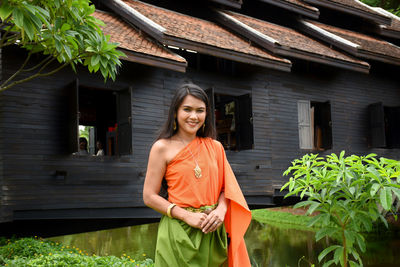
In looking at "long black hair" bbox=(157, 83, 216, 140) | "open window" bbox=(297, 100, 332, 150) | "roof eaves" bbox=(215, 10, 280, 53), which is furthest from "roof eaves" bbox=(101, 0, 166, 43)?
"long black hair" bbox=(157, 83, 216, 140)

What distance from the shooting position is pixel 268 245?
15.0m

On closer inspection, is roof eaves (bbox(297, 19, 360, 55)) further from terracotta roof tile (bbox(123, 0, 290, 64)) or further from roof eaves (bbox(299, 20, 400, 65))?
terracotta roof tile (bbox(123, 0, 290, 64))

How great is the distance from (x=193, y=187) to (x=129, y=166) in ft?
22.8

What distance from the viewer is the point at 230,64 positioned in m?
11.3

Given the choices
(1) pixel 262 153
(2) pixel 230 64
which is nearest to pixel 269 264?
(1) pixel 262 153

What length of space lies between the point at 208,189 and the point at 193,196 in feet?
0.29

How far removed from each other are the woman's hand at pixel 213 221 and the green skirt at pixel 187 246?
7 centimetres

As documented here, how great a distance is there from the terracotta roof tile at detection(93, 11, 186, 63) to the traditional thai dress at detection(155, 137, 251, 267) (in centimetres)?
593

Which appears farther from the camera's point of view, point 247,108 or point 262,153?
point 262,153

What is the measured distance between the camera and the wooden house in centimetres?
818

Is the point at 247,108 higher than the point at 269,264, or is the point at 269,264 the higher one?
the point at 247,108

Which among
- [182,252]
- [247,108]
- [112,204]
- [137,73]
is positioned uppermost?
[137,73]

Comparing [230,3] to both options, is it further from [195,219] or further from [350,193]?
[195,219]

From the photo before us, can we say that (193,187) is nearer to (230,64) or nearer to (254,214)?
(230,64)
